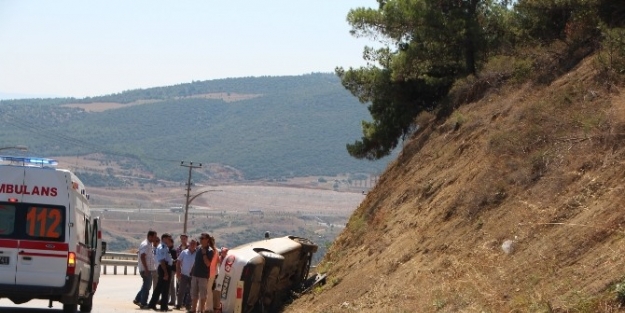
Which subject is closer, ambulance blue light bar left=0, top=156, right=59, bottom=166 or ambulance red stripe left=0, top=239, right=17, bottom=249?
ambulance red stripe left=0, top=239, right=17, bottom=249

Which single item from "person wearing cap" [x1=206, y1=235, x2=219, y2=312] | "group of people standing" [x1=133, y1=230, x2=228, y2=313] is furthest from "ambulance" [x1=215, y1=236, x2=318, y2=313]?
"group of people standing" [x1=133, y1=230, x2=228, y2=313]

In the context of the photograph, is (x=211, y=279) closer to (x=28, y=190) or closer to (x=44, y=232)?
(x=44, y=232)

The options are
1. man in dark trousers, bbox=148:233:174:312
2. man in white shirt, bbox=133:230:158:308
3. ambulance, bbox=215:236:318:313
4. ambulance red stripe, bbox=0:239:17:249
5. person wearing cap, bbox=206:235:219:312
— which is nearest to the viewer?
ambulance red stripe, bbox=0:239:17:249

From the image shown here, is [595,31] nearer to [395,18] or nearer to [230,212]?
[395,18]

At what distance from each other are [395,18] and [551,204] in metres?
14.1

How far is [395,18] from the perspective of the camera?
2884 centimetres

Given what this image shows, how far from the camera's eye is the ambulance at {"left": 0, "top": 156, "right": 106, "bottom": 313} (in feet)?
60.2

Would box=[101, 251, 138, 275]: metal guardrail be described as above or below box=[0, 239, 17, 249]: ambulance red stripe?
below

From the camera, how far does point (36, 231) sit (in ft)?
60.6

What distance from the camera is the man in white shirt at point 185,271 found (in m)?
24.2

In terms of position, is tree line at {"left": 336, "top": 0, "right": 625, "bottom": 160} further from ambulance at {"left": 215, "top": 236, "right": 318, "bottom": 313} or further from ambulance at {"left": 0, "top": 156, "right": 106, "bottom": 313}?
ambulance at {"left": 0, "top": 156, "right": 106, "bottom": 313}

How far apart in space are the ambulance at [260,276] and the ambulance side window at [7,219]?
11.8 ft

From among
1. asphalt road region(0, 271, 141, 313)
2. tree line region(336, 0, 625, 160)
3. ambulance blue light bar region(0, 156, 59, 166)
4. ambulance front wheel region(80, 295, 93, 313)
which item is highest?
tree line region(336, 0, 625, 160)

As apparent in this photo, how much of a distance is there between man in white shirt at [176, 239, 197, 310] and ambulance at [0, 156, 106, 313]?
5.52m
